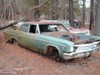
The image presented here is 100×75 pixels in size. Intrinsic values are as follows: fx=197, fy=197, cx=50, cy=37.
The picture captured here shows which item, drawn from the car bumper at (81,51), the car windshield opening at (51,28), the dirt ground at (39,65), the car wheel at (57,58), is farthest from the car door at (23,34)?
the car bumper at (81,51)

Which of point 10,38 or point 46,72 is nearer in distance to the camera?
point 46,72

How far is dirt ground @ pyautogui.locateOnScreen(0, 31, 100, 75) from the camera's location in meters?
6.10

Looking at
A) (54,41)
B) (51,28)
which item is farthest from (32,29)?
(54,41)

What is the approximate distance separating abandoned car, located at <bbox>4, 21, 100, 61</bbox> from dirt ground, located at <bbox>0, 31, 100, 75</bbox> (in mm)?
306

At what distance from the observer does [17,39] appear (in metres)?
9.41

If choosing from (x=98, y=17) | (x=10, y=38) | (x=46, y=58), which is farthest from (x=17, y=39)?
(x=98, y=17)

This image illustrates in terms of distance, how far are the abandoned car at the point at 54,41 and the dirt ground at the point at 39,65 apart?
306 mm

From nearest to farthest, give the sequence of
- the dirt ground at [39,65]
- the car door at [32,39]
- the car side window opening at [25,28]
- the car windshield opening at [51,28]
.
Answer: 1. the dirt ground at [39,65]
2. the car door at [32,39]
3. the car windshield opening at [51,28]
4. the car side window opening at [25,28]

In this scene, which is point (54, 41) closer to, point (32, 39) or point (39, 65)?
point (39, 65)

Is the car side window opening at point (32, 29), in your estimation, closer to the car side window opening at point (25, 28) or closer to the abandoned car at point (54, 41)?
the abandoned car at point (54, 41)

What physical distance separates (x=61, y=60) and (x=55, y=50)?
1.49 ft

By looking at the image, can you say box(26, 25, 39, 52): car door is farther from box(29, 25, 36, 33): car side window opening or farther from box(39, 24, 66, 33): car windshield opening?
box(39, 24, 66, 33): car windshield opening

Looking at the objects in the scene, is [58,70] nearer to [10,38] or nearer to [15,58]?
[15,58]

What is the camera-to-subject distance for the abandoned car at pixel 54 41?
21.9ft
